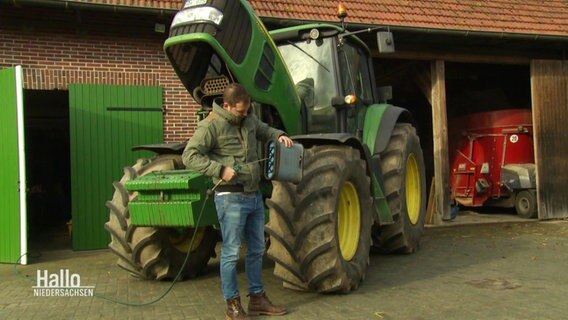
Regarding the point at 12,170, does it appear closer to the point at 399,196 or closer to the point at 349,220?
the point at 349,220

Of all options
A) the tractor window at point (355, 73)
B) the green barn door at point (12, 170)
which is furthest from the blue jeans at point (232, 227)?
the green barn door at point (12, 170)

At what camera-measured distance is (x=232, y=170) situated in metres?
3.92

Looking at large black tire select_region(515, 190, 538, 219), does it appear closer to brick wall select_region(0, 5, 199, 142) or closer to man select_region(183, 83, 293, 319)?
brick wall select_region(0, 5, 199, 142)

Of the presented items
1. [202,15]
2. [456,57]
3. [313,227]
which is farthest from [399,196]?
[456,57]

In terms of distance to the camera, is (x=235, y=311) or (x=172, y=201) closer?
(x=235, y=311)

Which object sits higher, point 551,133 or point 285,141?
point 551,133

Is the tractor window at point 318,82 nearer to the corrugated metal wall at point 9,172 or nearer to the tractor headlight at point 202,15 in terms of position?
the tractor headlight at point 202,15

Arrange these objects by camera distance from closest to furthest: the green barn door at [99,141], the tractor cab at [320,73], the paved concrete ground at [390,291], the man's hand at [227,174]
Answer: the man's hand at [227,174]
the paved concrete ground at [390,291]
the tractor cab at [320,73]
the green barn door at [99,141]

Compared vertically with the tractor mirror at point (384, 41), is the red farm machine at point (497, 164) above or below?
below

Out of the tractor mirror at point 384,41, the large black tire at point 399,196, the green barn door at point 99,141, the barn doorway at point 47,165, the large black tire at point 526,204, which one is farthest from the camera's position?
the barn doorway at point 47,165

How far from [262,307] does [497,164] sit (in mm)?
9305

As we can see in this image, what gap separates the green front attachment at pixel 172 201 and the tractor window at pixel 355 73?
2332 millimetres

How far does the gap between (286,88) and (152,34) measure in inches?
161

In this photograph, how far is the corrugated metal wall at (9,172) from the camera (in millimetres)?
7133
